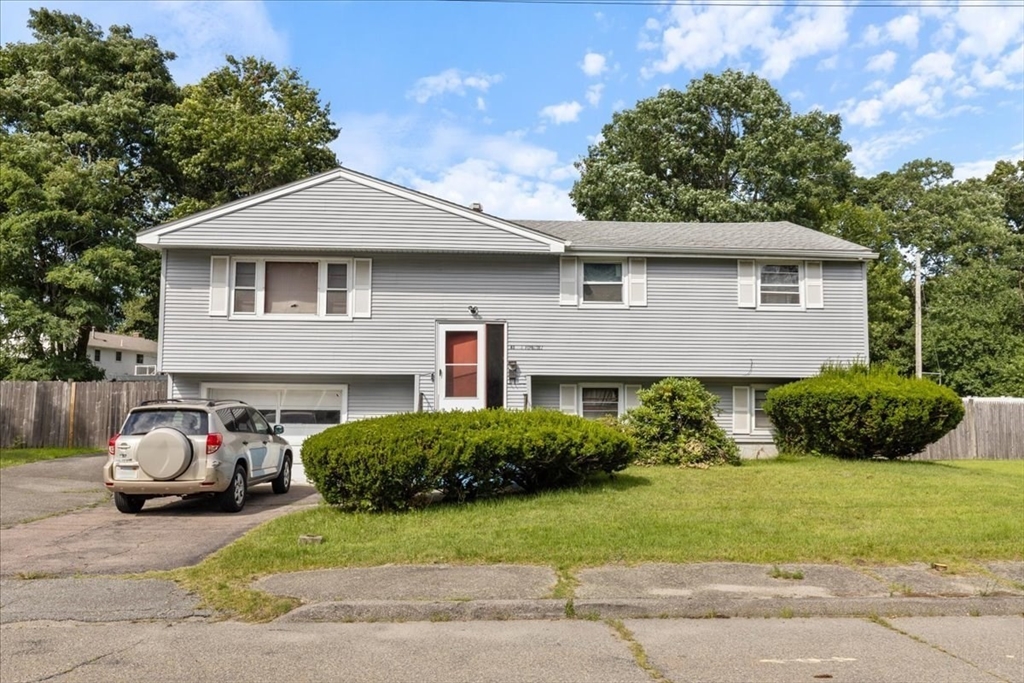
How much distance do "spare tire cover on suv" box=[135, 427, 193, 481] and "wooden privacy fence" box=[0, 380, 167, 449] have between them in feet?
36.5

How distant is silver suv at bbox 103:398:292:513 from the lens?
10039 millimetres

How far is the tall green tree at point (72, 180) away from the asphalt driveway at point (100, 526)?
1133cm

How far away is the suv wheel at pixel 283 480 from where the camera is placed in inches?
513

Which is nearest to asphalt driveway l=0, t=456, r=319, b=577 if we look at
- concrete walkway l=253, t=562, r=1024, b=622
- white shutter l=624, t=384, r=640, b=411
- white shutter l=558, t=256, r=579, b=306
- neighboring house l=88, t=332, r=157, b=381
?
concrete walkway l=253, t=562, r=1024, b=622

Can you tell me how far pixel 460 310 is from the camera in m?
17.7

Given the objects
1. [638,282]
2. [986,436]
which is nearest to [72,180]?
[638,282]

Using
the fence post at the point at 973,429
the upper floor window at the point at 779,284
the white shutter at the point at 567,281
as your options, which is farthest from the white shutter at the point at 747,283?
the fence post at the point at 973,429

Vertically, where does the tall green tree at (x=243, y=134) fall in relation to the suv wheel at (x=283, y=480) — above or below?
above

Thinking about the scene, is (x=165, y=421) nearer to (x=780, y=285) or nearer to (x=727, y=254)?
(x=727, y=254)

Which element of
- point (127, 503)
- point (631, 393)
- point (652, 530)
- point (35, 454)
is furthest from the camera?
point (631, 393)

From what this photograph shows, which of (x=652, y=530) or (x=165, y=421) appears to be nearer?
(x=652, y=530)

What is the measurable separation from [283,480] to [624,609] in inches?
347

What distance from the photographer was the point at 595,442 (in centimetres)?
1028

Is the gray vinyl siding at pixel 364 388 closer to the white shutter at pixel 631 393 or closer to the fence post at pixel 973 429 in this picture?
the white shutter at pixel 631 393
